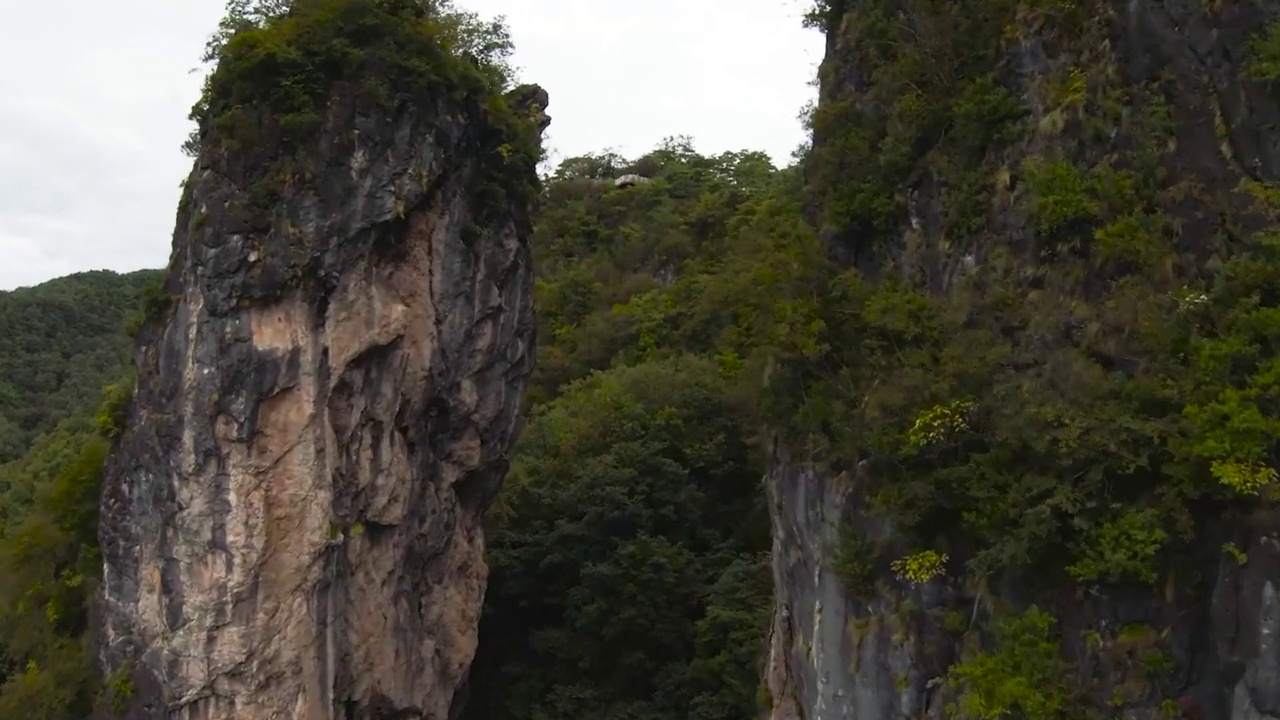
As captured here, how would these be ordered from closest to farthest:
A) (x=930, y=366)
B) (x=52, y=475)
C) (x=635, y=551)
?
(x=930, y=366) < (x=635, y=551) < (x=52, y=475)

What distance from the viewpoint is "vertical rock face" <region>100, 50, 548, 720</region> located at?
1167 centimetres

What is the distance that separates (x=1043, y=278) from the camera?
894 centimetres

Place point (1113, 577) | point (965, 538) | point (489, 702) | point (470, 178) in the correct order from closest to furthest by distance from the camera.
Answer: point (1113, 577), point (965, 538), point (470, 178), point (489, 702)

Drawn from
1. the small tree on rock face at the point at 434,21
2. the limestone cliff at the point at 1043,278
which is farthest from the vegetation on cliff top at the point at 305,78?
the limestone cliff at the point at 1043,278

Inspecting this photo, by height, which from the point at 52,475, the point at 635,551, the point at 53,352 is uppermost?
the point at 53,352

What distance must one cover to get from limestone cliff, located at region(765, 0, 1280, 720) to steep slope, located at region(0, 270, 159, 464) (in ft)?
98.4

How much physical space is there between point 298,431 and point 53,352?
34030 millimetres

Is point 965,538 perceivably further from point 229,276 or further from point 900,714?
point 229,276

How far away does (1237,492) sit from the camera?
6.91 metres

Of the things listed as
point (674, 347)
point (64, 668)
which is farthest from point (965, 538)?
point (674, 347)

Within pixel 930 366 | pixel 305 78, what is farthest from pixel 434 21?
pixel 930 366

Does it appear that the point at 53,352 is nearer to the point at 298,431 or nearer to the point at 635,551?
the point at 635,551

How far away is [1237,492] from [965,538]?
7.48ft

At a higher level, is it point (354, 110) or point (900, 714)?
point (354, 110)
